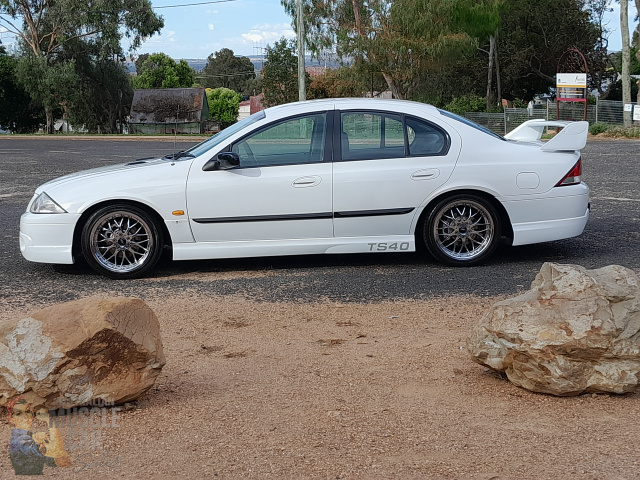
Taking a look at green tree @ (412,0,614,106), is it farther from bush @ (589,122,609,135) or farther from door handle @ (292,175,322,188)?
door handle @ (292,175,322,188)

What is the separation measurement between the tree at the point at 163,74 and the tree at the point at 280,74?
98.2 feet

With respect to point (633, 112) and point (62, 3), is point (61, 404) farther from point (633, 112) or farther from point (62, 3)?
point (62, 3)

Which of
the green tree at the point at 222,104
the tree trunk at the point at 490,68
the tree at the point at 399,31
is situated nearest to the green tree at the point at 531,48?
the tree trunk at the point at 490,68

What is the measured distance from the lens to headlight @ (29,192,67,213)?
719cm

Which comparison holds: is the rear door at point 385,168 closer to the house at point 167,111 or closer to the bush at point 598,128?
the bush at point 598,128

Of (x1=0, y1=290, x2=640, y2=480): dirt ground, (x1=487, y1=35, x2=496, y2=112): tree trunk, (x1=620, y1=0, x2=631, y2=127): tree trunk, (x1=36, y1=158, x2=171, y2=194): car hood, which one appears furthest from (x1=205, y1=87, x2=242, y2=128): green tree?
(x1=0, y1=290, x2=640, y2=480): dirt ground

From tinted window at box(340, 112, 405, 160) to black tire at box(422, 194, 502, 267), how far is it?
2.24ft

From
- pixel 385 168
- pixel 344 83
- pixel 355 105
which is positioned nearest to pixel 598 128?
pixel 344 83

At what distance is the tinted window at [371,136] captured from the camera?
24.5ft

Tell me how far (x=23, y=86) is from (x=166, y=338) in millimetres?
56732

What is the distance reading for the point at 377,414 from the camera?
4125 millimetres

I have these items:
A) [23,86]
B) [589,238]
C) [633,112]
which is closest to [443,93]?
[633,112]

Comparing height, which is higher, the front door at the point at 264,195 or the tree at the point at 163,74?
the tree at the point at 163,74

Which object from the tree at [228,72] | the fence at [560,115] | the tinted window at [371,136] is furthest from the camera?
the tree at [228,72]
